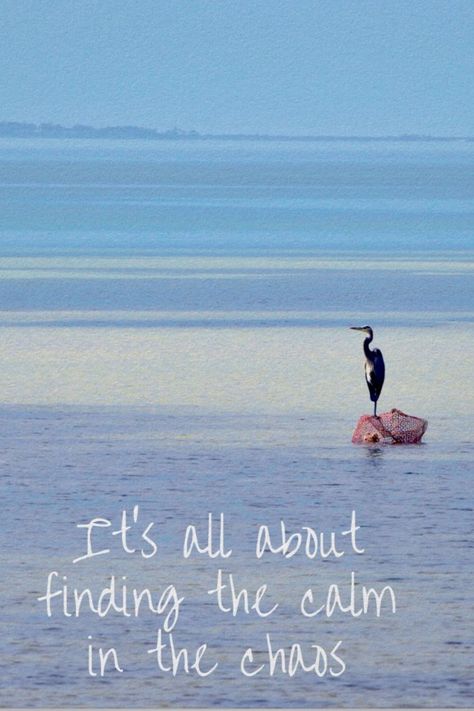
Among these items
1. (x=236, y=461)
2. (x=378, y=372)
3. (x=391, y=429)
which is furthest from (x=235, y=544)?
(x=378, y=372)

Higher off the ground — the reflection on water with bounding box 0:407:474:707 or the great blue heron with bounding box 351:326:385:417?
the great blue heron with bounding box 351:326:385:417

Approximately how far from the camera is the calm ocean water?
8375mm

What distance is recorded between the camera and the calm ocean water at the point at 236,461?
27.5 feet

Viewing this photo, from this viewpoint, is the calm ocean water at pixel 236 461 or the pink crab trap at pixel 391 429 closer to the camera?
the calm ocean water at pixel 236 461

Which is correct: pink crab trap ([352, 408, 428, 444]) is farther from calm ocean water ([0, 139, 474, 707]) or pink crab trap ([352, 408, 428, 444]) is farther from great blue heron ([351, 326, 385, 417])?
great blue heron ([351, 326, 385, 417])

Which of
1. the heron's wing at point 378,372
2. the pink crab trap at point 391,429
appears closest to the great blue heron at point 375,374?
the heron's wing at point 378,372

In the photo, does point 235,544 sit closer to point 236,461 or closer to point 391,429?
point 236,461

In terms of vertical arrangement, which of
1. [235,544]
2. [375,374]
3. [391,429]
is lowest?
[235,544]

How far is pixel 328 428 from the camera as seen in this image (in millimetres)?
13922

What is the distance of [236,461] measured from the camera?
1259 centimetres

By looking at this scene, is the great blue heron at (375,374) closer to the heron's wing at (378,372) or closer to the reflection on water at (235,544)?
the heron's wing at (378,372)

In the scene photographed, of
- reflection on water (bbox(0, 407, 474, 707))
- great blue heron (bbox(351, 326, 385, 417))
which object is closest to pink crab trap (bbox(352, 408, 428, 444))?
reflection on water (bbox(0, 407, 474, 707))

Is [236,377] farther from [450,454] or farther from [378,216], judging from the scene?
[378,216]

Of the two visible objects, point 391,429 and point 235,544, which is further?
point 391,429
